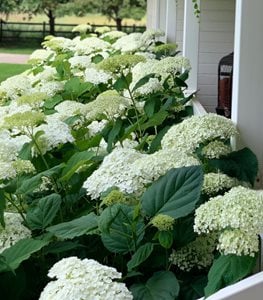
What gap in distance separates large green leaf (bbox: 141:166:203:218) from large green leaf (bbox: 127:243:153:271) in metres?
0.08

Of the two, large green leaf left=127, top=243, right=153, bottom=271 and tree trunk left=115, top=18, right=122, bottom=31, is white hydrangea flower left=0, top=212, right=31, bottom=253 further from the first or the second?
tree trunk left=115, top=18, right=122, bottom=31

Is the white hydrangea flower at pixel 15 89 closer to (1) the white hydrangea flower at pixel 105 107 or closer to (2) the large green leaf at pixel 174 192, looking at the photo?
(1) the white hydrangea flower at pixel 105 107

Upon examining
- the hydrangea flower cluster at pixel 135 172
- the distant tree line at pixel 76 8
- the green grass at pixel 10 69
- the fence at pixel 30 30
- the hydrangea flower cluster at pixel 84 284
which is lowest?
the green grass at pixel 10 69

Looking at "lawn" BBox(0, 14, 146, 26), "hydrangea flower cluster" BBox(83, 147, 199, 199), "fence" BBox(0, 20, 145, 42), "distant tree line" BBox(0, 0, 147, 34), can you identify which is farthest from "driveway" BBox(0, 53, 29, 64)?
"hydrangea flower cluster" BBox(83, 147, 199, 199)

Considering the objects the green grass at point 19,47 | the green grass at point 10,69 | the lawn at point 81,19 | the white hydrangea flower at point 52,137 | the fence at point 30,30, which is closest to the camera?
the white hydrangea flower at point 52,137

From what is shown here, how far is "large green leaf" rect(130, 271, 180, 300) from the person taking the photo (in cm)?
139

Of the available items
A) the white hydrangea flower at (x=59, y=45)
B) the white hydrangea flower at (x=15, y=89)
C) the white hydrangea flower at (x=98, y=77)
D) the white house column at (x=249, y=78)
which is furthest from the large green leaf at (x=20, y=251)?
the white hydrangea flower at (x=59, y=45)

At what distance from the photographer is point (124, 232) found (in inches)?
60.4

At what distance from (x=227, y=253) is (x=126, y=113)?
133cm

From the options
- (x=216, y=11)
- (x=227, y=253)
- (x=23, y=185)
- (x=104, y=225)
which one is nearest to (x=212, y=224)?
(x=227, y=253)

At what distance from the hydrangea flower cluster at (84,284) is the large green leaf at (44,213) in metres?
0.44

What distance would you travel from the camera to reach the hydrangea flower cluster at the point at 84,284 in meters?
1.20

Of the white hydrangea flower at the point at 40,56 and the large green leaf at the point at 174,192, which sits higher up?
the large green leaf at the point at 174,192

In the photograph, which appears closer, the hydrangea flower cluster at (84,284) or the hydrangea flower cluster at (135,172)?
the hydrangea flower cluster at (84,284)
